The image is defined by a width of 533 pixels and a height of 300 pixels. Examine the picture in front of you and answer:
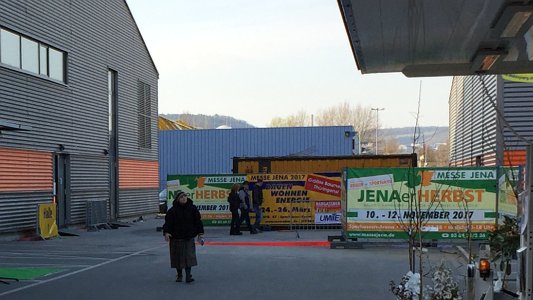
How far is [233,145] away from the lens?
4538 centimetres

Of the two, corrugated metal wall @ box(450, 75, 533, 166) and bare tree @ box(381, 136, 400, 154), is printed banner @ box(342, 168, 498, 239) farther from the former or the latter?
bare tree @ box(381, 136, 400, 154)

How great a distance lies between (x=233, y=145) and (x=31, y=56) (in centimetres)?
2764

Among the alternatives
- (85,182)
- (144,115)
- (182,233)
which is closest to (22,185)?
(85,182)

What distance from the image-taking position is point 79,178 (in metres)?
21.0

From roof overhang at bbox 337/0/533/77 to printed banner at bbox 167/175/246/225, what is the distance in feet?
45.6

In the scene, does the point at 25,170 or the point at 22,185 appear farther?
the point at 25,170

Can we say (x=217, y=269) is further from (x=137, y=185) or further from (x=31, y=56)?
(x=137, y=185)

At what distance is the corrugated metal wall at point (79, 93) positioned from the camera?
17.5 m

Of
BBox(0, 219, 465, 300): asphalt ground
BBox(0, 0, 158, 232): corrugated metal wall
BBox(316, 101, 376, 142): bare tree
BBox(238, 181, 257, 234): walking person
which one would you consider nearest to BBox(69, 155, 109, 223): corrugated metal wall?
BBox(0, 0, 158, 232): corrugated metal wall

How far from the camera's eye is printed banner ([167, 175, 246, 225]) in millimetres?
20031

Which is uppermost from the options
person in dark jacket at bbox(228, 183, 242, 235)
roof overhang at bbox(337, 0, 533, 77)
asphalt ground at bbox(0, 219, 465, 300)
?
roof overhang at bbox(337, 0, 533, 77)

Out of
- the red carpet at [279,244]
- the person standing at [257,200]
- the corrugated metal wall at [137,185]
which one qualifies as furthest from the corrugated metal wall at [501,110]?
the corrugated metal wall at [137,185]

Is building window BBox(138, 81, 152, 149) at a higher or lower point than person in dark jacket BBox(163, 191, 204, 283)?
higher

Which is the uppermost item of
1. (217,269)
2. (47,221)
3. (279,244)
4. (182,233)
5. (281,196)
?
(281,196)
